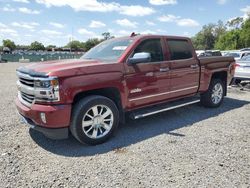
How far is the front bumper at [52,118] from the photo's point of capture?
3729 mm

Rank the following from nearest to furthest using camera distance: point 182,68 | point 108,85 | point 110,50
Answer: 1. point 108,85
2. point 110,50
3. point 182,68

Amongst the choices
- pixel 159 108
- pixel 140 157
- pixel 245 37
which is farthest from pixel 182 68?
pixel 245 37

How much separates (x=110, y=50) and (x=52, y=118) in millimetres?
2012

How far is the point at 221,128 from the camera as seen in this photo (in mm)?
5070

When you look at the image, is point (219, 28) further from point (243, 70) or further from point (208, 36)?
point (243, 70)

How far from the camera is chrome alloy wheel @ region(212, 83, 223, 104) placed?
6.66m

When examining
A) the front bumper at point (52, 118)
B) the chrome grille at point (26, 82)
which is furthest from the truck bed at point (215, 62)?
the chrome grille at point (26, 82)

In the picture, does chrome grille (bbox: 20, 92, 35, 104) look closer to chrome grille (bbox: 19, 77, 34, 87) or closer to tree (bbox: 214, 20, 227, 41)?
chrome grille (bbox: 19, 77, 34, 87)

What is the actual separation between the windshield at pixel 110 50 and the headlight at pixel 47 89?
1.37 metres

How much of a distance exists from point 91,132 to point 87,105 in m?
0.54

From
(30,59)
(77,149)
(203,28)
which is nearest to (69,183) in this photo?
(77,149)

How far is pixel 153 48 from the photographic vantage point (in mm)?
5117

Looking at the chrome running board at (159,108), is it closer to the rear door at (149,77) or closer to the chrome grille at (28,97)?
the rear door at (149,77)

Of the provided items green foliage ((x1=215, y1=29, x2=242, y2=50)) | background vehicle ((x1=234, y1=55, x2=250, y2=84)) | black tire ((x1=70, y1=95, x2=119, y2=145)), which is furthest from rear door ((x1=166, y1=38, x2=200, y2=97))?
green foliage ((x1=215, y1=29, x2=242, y2=50))
